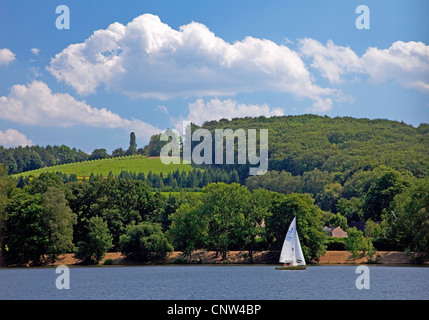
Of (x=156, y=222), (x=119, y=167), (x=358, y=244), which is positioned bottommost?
(x=358, y=244)

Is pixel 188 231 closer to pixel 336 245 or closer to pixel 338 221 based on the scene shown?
pixel 336 245

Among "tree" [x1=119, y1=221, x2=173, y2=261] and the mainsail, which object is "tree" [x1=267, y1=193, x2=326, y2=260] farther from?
"tree" [x1=119, y1=221, x2=173, y2=261]

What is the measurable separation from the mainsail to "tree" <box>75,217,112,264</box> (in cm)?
2535

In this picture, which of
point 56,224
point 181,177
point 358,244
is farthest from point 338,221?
point 181,177

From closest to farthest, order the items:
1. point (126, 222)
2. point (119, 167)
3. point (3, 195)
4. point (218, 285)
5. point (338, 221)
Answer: point (218, 285) → point (3, 195) → point (126, 222) → point (338, 221) → point (119, 167)

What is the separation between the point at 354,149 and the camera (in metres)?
171

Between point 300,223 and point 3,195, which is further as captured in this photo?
point 3,195

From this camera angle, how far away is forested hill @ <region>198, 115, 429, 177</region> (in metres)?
141

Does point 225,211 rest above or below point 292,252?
above

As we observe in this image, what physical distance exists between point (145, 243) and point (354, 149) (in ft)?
341

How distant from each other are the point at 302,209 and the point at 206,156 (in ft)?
359

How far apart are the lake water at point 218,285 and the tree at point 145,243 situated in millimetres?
12809

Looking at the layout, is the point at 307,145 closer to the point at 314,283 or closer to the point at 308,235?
the point at 308,235
